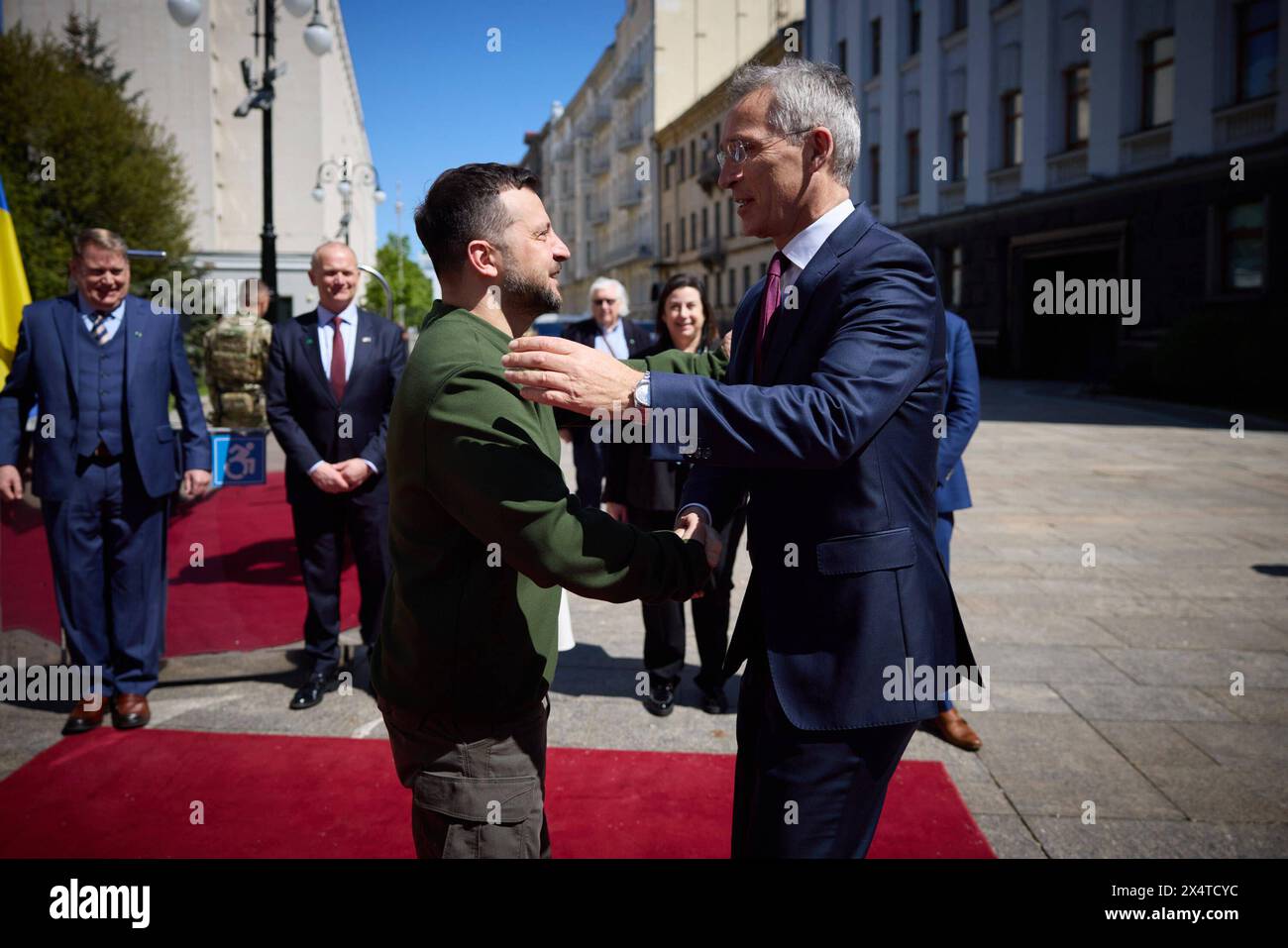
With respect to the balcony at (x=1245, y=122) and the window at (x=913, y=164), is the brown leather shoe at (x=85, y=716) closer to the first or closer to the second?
the balcony at (x=1245, y=122)

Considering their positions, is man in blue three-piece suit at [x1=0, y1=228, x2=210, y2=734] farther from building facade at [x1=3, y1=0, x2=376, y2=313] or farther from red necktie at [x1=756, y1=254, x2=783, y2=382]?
building facade at [x1=3, y1=0, x2=376, y2=313]

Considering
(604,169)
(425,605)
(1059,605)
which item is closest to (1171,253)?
(1059,605)

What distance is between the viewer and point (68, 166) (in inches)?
946

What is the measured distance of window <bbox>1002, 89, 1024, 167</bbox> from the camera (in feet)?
88.1

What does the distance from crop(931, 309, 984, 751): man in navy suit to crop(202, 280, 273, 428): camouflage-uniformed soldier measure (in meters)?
6.20

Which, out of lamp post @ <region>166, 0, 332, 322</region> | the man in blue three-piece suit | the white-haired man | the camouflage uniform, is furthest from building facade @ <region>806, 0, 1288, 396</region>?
the man in blue three-piece suit

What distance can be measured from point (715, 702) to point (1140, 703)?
7.06 ft

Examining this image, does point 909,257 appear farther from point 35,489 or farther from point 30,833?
point 35,489

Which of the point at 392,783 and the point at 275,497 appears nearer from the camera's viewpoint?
the point at 392,783

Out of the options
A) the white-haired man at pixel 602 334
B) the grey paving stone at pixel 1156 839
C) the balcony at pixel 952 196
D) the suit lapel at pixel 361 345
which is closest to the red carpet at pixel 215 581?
the suit lapel at pixel 361 345

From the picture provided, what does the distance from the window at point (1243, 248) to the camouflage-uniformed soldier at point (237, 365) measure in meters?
19.3

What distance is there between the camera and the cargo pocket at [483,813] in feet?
7.36
